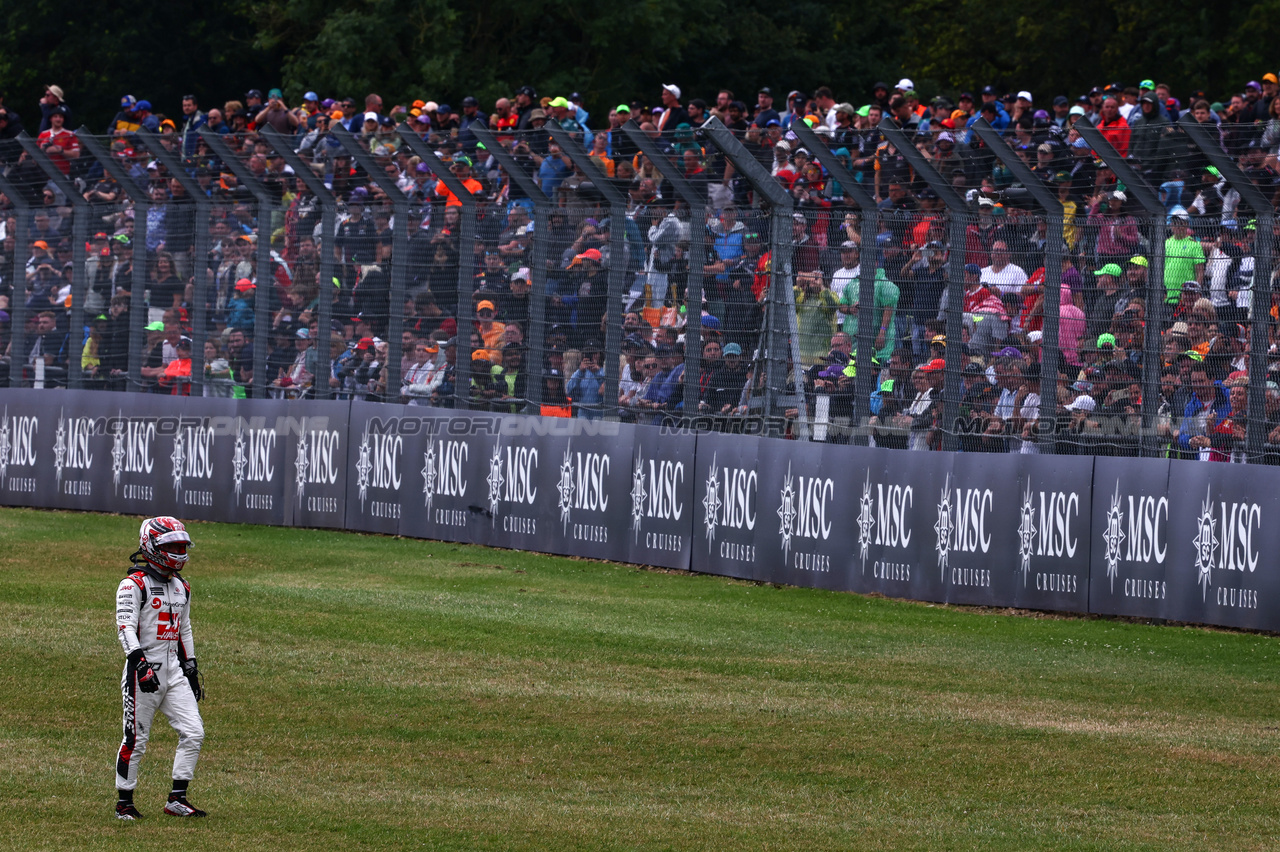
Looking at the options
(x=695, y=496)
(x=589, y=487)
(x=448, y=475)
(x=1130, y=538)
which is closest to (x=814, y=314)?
(x=695, y=496)

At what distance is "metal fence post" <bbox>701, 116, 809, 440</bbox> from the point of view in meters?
17.9

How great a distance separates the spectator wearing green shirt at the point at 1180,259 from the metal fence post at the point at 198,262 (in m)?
12.5

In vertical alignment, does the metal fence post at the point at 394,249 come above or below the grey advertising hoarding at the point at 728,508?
above

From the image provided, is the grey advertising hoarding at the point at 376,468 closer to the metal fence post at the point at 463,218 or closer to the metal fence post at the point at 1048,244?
the metal fence post at the point at 463,218

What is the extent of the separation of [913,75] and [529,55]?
13.0m

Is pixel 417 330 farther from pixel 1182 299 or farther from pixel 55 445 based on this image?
pixel 1182 299

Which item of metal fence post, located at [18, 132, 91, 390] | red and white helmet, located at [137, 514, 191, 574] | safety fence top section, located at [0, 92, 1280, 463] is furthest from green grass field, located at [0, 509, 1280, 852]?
metal fence post, located at [18, 132, 91, 390]

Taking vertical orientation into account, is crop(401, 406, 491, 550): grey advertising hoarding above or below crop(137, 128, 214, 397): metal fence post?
below

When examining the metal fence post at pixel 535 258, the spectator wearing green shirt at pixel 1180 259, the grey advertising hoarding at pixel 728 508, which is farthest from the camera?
the metal fence post at pixel 535 258

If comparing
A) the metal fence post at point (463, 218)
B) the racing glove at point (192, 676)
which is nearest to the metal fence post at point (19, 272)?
the metal fence post at point (463, 218)

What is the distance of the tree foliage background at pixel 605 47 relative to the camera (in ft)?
134

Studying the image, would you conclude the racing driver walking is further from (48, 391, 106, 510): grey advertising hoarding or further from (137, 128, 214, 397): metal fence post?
(48, 391, 106, 510): grey advertising hoarding

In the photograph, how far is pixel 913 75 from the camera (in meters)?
49.6

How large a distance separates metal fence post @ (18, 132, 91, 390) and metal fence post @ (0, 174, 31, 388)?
69 cm
